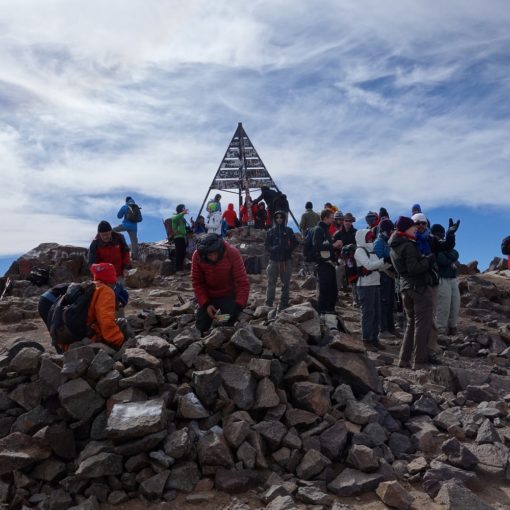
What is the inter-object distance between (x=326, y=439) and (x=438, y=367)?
3253 millimetres

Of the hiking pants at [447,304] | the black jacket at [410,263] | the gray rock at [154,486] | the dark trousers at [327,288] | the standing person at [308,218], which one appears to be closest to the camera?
the gray rock at [154,486]

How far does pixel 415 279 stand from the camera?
8.37m

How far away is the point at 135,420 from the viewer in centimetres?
534

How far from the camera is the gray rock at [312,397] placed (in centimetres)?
617

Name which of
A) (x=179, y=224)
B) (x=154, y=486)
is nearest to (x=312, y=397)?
(x=154, y=486)

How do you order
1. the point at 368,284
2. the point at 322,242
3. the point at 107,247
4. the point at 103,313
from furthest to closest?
the point at 322,242, the point at 107,247, the point at 368,284, the point at 103,313

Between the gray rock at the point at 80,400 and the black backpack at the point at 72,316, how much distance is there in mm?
814

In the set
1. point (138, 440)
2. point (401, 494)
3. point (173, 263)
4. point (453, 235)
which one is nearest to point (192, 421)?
point (138, 440)

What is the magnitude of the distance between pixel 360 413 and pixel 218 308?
8.79ft

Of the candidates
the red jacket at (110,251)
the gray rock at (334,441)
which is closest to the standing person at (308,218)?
the red jacket at (110,251)

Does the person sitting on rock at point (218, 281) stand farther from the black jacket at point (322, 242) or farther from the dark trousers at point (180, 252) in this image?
the dark trousers at point (180, 252)

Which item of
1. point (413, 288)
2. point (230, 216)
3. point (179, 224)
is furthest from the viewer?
point (230, 216)

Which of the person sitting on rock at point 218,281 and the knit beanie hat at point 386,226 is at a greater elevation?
the knit beanie hat at point 386,226

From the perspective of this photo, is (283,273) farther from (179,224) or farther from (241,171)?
(241,171)
